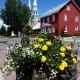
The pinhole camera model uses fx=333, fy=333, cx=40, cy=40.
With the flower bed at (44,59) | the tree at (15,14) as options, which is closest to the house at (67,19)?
the tree at (15,14)

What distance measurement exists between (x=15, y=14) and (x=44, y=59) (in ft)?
185

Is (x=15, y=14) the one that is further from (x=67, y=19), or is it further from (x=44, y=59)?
(x=44, y=59)

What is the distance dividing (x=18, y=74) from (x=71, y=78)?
4.12 ft

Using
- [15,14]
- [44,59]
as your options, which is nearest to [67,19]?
[15,14]

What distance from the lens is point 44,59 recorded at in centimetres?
711

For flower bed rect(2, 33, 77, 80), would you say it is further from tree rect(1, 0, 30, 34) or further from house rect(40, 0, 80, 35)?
house rect(40, 0, 80, 35)

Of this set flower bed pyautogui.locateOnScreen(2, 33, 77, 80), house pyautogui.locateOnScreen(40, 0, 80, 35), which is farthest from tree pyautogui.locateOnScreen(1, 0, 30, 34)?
flower bed pyautogui.locateOnScreen(2, 33, 77, 80)

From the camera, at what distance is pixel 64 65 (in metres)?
7.19

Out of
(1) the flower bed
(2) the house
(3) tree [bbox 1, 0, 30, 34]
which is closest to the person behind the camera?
(1) the flower bed

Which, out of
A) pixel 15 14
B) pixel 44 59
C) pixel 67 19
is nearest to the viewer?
pixel 44 59

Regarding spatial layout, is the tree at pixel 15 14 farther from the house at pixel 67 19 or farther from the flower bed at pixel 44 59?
the flower bed at pixel 44 59

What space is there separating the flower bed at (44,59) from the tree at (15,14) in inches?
2177

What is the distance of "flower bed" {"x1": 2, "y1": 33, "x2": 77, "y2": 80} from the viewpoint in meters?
7.18

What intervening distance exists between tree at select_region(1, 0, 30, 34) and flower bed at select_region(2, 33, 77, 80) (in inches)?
2177
